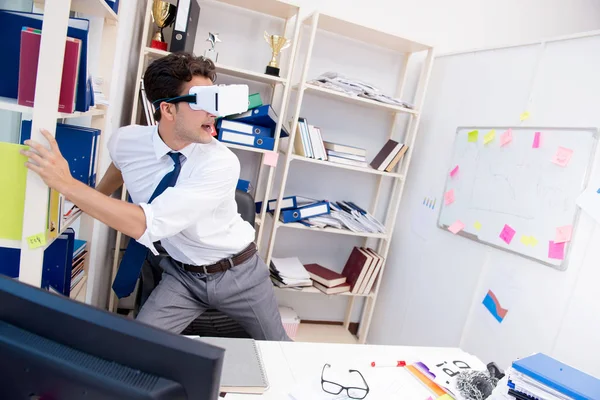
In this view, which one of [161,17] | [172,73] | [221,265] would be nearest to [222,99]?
[172,73]

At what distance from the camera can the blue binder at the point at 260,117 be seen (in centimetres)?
240

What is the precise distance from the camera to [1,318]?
556 mm

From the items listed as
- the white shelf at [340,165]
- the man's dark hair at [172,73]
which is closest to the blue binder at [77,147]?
the man's dark hair at [172,73]

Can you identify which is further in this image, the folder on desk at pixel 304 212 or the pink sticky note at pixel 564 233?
the folder on desk at pixel 304 212

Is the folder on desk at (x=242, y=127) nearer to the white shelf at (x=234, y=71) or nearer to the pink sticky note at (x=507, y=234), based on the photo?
the white shelf at (x=234, y=71)

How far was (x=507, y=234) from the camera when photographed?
2139mm

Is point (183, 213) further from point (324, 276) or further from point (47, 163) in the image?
point (324, 276)

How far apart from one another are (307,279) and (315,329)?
606 millimetres

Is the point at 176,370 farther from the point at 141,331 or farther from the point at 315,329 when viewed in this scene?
the point at 315,329

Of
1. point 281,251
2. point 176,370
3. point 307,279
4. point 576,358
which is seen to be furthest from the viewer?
point 281,251

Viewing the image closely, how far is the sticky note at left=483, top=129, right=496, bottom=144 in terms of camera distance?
2.30 meters

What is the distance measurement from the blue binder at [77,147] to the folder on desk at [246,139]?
0.87 metres

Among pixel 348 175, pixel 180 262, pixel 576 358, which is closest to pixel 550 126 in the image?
pixel 576 358

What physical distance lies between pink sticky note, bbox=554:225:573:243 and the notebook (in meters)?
1.46
